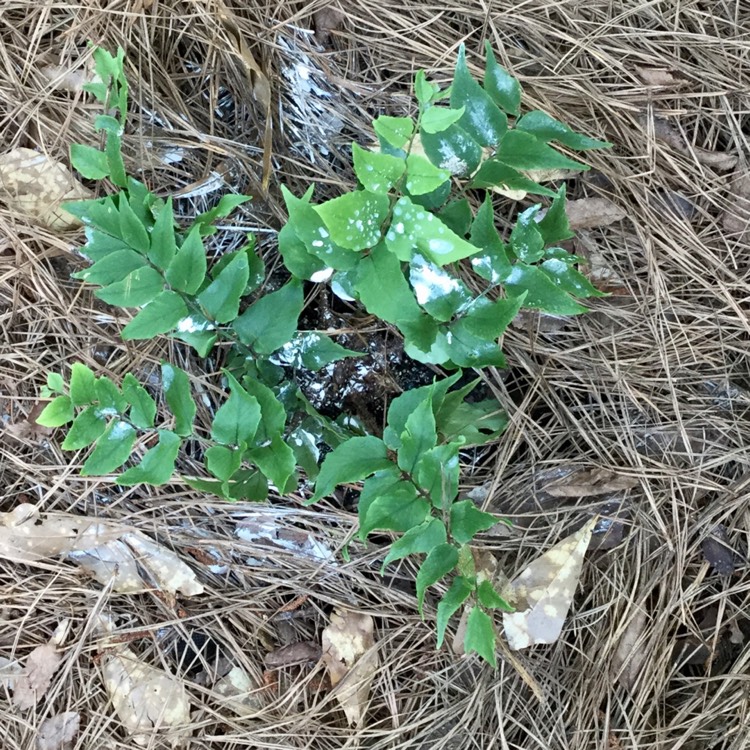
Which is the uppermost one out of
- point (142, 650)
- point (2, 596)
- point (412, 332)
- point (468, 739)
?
point (412, 332)

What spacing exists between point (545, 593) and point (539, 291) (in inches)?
30.8

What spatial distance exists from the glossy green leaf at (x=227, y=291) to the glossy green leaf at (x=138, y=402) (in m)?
0.20

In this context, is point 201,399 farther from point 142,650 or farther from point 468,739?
point 468,739

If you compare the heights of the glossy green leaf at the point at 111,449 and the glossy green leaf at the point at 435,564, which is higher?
the glossy green leaf at the point at 111,449

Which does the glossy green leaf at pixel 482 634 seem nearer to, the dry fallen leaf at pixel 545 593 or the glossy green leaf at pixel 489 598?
the glossy green leaf at pixel 489 598

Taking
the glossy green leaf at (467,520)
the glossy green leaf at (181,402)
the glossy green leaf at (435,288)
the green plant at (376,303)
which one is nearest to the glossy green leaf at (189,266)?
the green plant at (376,303)

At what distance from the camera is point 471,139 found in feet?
3.95

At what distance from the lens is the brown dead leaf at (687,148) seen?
169 cm

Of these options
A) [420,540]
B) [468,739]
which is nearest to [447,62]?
[420,540]

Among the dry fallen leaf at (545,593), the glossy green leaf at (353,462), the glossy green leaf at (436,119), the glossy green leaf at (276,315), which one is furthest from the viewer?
the dry fallen leaf at (545,593)

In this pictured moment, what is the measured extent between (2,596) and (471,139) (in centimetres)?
Result: 160

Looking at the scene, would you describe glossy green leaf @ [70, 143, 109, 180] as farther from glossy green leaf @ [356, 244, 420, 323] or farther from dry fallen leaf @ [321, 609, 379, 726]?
dry fallen leaf @ [321, 609, 379, 726]

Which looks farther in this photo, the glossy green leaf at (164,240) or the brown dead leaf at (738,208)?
the brown dead leaf at (738,208)

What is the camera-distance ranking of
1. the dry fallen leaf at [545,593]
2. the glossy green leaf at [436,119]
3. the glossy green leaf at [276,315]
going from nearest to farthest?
1. the glossy green leaf at [436,119]
2. the glossy green leaf at [276,315]
3. the dry fallen leaf at [545,593]
